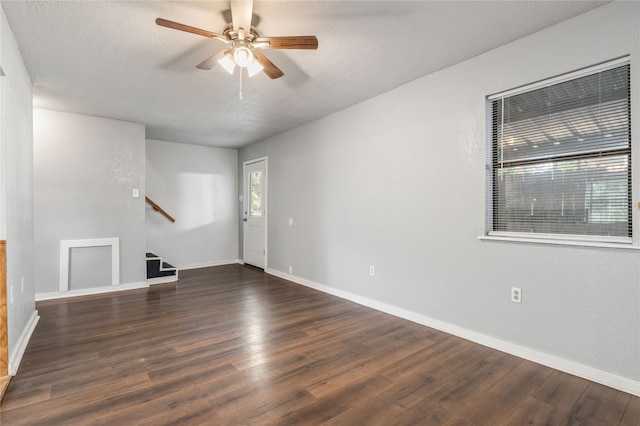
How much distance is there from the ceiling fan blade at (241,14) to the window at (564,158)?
2056 mm

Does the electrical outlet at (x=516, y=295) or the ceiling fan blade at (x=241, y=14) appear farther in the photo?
the electrical outlet at (x=516, y=295)

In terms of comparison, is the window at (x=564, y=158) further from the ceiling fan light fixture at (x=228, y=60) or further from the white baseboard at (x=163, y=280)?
the white baseboard at (x=163, y=280)

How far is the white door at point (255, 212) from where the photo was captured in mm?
5758

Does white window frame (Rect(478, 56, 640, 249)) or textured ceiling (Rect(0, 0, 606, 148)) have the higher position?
textured ceiling (Rect(0, 0, 606, 148))

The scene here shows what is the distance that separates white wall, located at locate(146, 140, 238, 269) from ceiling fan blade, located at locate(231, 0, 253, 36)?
4.49 metres

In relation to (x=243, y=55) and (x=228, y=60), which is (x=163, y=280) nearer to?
(x=228, y=60)

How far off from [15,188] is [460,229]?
366cm

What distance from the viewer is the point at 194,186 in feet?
20.2

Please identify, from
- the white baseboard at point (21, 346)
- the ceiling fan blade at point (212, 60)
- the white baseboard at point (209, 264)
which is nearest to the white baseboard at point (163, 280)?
the white baseboard at point (209, 264)

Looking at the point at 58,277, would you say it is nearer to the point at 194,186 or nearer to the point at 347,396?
the point at 194,186

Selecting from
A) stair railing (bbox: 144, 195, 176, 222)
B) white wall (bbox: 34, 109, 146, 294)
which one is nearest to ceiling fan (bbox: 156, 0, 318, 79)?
white wall (bbox: 34, 109, 146, 294)

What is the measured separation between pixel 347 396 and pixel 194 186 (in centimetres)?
527

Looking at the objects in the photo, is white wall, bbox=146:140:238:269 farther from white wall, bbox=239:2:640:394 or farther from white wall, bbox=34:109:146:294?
white wall, bbox=239:2:640:394

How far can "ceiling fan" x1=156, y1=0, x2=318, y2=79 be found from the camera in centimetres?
188
